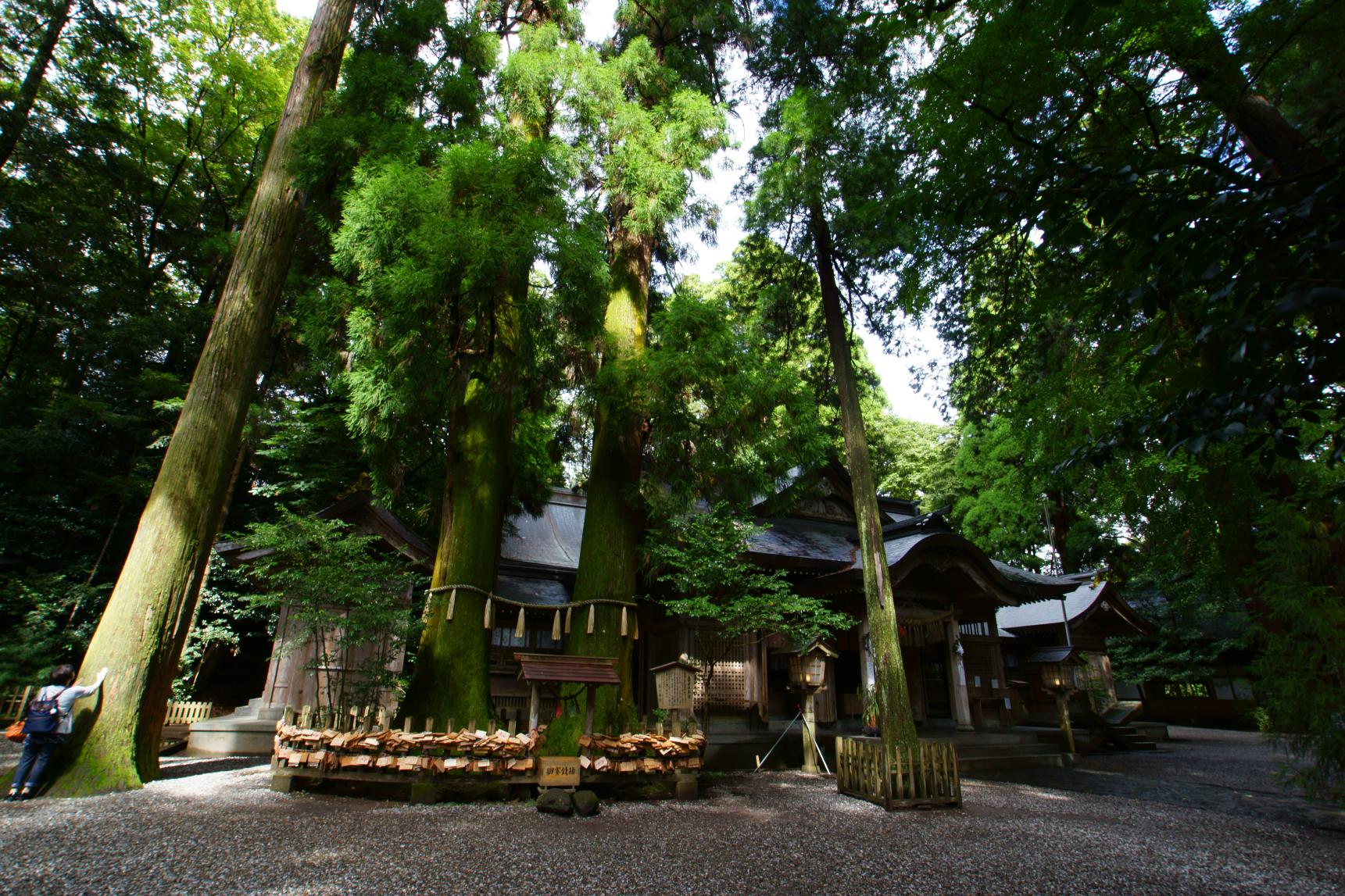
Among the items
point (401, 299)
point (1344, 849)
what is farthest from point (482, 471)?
point (1344, 849)

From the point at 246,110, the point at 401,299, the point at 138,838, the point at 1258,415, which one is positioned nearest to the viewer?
the point at 1258,415

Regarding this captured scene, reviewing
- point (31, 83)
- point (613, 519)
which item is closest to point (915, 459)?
point (613, 519)

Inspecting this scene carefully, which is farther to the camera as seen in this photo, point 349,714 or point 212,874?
point 349,714

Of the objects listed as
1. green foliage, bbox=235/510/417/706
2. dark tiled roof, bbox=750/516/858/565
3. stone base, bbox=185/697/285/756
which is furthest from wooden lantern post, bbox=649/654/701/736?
stone base, bbox=185/697/285/756

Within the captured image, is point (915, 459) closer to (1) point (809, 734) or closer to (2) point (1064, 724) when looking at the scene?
(2) point (1064, 724)

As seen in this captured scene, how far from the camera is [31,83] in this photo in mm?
11242

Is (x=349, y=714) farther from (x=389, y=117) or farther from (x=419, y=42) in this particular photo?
(x=419, y=42)

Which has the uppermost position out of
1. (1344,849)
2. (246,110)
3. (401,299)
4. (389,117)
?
(246,110)

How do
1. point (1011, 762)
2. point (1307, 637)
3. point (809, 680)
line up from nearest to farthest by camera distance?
point (1307, 637), point (809, 680), point (1011, 762)

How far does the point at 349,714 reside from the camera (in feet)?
23.0

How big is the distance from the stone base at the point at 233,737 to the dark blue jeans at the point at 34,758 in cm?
430

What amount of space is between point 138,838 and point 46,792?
2.11 m

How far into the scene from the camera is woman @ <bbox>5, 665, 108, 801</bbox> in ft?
17.4

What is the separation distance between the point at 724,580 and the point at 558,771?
355 centimetres
